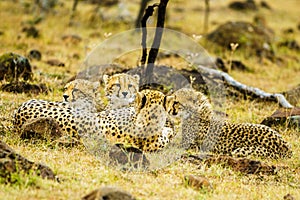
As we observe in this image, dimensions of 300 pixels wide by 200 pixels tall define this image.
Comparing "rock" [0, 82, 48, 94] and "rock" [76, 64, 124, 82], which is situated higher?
"rock" [76, 64, 124, 82]

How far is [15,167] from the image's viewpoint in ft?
18.4

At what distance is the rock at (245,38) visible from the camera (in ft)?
54.9

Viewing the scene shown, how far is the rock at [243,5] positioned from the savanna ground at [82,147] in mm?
7077

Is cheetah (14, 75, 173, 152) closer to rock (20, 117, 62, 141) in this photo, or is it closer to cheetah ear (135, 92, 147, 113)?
cheetah ear (135, 92, 147, 113)

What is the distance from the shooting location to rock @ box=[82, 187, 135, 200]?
16.6ft

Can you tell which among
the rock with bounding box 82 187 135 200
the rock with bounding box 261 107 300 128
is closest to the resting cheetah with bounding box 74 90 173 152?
the rock with bounding box 82 187 135 200

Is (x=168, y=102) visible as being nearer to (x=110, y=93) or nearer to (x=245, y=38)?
(x=110, y=93)

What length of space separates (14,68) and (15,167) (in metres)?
5.37

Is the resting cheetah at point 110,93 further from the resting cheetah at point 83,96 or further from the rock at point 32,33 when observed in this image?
the rock at point 32,33

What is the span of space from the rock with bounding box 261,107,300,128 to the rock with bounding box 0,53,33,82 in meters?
4.42

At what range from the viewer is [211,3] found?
30953 millimetres

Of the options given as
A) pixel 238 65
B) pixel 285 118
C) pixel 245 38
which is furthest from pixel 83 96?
pixel 245 38

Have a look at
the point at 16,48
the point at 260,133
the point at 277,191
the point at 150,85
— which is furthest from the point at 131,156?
the point at 16,48

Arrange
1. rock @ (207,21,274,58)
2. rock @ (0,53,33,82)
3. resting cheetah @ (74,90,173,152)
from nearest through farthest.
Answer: resting cheetah @ (74,90,173,152) → rock @ (0,53,33,82) → rock @ (207,21,274,58)
